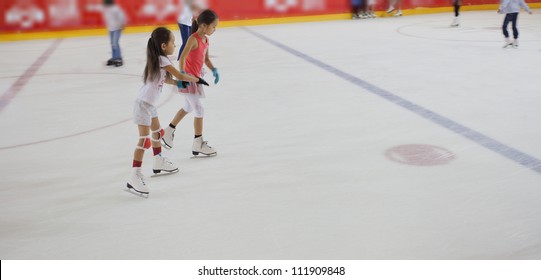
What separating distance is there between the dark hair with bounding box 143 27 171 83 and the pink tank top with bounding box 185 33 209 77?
0.75 meters

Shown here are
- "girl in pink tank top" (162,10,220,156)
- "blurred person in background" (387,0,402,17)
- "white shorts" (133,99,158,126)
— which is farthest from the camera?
"blurred person in background" (387,0,402,17)

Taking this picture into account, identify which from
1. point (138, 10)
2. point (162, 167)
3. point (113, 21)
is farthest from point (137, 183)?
point (138, 10)

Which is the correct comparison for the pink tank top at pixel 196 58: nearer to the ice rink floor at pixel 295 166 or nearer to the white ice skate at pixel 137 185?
the ice rink floor at pixel 295 166

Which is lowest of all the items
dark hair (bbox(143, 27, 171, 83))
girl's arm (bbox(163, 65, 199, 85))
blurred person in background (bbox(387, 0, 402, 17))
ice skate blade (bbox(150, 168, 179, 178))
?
ice skate blade (bbox(150, 168, 179, 178))

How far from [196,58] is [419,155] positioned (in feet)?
6.63

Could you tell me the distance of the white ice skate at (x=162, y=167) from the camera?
3.99m

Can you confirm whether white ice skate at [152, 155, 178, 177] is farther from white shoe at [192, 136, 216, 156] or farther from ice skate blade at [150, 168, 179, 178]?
white shoe at [192, 136, 216, 156]

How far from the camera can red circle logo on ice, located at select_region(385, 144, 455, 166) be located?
4.13m

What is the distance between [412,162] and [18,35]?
12734 millimetres

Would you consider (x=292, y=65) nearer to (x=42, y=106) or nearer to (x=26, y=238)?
(x=42, y=106)

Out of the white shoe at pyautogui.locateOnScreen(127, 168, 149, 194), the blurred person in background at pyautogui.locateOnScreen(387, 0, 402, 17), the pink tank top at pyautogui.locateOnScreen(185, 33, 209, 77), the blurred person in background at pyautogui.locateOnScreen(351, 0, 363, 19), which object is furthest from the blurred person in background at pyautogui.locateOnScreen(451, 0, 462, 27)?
the white shoe at pyautogui.locateOnScreen(127, 168, 149, 194)

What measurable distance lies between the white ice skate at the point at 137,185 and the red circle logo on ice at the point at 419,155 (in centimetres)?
197

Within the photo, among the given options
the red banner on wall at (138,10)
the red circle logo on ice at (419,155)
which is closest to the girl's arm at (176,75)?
the red circle logo on ice at (419,155)

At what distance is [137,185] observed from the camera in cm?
358
